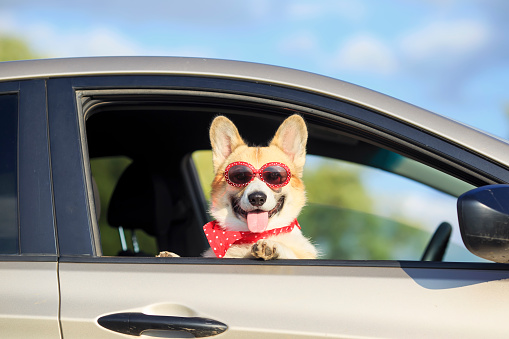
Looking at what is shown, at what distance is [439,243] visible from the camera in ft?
12.1

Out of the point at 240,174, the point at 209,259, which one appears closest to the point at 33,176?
the point at 209,259

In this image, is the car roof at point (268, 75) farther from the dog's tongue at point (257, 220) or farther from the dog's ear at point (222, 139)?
the dog's tongue at point (257, 220)

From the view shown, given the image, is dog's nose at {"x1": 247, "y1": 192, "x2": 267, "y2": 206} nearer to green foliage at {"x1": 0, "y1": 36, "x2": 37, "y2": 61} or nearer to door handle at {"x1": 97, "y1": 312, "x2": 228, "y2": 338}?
door handle at {"x1": 97, "y1": 312, "x2": 228, "y2": 338}

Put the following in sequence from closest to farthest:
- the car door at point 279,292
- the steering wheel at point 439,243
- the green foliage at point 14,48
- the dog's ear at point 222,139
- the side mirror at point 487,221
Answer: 1. the side mirror at point 487,221
2. the car door at point 279,292
3. the dog's ear at point 222,139
4. the steering wheel at point 439,243
5. the green foliage at point 14,48

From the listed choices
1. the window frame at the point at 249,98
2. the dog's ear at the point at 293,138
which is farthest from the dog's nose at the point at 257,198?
the window frame at the point at 249,98

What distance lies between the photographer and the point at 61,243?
183 cm

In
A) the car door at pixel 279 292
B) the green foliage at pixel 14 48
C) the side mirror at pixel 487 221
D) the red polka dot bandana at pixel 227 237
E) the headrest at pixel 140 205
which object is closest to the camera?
the side mirror at pixel 487 221

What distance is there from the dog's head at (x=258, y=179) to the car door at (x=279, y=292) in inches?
23.1

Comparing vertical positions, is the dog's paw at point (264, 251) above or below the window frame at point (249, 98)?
below

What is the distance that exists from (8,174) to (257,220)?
1093 mm

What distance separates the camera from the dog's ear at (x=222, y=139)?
2.61 metres

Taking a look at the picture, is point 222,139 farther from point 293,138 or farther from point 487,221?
point 487,221

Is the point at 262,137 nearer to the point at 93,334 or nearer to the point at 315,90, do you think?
the point at 315,90

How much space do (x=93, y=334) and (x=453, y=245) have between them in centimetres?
276
